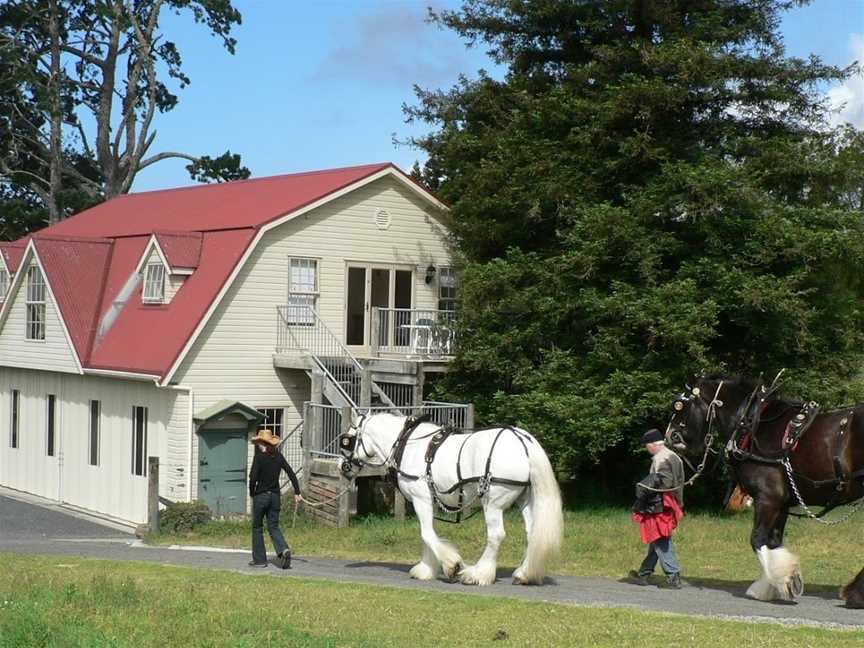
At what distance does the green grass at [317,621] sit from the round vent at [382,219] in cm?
1602

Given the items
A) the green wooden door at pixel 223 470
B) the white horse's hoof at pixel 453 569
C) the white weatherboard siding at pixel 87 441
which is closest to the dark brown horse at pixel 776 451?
the white horse's hoof at pixel 453 569

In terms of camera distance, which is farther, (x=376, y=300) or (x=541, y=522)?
(x=376, y=300)

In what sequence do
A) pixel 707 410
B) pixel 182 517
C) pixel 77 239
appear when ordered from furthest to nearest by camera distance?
pixel 77 239, pixel 182 517, pixel 707 410

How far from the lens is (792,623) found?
38.4 feet

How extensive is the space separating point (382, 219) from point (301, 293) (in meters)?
2.80

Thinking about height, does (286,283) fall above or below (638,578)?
above

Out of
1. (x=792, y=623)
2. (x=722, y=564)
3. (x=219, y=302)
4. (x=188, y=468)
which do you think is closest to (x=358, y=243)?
(x=219, y=302)

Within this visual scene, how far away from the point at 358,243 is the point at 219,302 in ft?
13.1

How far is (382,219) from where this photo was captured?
29641 mm

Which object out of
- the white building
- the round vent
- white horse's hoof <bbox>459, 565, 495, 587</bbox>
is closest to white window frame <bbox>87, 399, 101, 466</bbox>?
the white building

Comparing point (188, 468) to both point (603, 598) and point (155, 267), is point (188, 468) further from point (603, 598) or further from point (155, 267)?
point (603, 598)

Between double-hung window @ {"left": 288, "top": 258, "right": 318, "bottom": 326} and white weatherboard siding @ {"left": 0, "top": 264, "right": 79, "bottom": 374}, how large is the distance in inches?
215

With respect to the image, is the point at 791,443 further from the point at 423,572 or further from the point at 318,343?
the point at 318,343

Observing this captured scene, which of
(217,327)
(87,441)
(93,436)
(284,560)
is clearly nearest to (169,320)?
(217,327)
